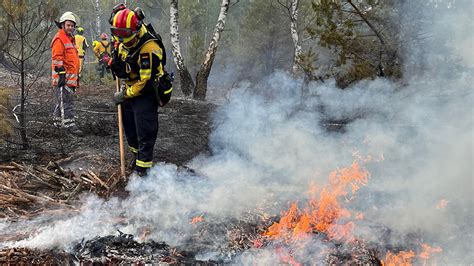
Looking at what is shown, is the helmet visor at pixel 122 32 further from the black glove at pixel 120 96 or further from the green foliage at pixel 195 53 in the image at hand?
the green foliage at pixel 195 53

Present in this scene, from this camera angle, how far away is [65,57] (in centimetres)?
679

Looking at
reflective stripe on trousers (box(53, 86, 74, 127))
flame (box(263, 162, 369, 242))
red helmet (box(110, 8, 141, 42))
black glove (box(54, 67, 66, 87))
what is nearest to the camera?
flame (box(263, 162, 369, 242))

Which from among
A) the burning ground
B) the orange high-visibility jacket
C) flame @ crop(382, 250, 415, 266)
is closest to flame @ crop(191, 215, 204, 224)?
the burning ground

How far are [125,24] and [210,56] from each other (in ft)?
22.5

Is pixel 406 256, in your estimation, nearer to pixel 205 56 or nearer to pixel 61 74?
pixel 61 74

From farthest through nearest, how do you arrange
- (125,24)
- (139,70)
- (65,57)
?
(65,57)
(139,70)
(125,24)

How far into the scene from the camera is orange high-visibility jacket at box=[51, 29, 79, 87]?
6.50 metres

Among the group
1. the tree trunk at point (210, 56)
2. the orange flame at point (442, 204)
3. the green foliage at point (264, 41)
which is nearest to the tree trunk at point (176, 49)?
the tree trunk at point (210, 56)

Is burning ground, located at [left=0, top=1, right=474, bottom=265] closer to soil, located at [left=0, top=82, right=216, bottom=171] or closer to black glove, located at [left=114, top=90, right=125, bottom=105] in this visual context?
soil, located at [left=0, top=82, right=216, bottom=171]

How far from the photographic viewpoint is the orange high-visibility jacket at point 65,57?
21.3ft

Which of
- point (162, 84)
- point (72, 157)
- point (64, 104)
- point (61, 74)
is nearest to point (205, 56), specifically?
point (64, 104)

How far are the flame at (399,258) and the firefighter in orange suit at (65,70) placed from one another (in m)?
5.40

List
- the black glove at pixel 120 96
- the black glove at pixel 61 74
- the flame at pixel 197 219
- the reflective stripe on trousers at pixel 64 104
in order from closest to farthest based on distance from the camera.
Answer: the flame at pixel 197 219 < the black glove at pixel 120 96 < the black glove at pixel 61 74 < the reflective stripe on trousers at pixel 64 104

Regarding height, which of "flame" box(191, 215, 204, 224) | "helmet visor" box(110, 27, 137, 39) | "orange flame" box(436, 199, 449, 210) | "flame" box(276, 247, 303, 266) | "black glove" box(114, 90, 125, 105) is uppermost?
"helmet visor" box(110, 27, 137, 39)
